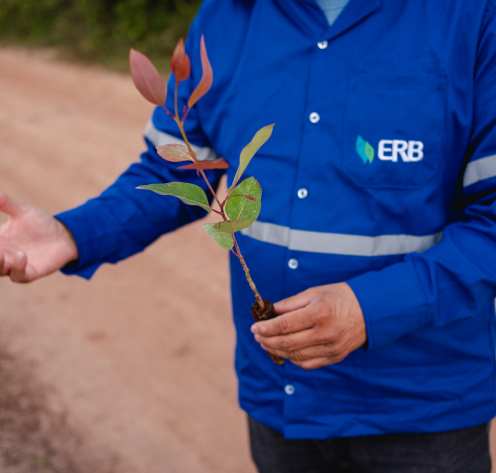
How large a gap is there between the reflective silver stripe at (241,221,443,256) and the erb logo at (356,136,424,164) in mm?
169

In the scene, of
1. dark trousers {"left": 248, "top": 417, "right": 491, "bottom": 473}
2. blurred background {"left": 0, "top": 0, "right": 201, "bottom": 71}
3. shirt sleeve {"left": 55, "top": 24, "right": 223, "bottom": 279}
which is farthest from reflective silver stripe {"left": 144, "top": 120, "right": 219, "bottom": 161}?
blurred background {"left": 0, "top": 0, "right": 201, "bottom": 71}

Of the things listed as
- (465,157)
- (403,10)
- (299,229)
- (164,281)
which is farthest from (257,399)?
(164,281)

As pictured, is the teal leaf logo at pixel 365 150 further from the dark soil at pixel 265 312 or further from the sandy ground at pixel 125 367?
the sandy ground at pixel 125 367

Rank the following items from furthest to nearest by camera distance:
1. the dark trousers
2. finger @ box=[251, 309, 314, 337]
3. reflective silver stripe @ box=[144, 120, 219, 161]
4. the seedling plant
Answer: reflective silver stripe @ box=[144, 120, 219, 161] < the dark trousers < finger @ box=[251, 309, 314, 337] < the seedling plant

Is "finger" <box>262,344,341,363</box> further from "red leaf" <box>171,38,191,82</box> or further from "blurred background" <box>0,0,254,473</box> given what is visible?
"blurred background" <box>0,0,254,473</box>

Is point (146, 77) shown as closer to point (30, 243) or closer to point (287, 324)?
point (287, 324)

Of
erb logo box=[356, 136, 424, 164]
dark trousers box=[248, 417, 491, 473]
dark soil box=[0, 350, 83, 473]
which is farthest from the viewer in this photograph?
dark soil box=[0, 350, 83, 473]

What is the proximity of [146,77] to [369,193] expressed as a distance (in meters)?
0.57

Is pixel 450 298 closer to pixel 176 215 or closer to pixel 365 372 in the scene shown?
pixel 365 372

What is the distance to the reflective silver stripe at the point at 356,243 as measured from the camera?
111 centimetres

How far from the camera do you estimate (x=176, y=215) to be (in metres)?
1.38

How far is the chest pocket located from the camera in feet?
3.41

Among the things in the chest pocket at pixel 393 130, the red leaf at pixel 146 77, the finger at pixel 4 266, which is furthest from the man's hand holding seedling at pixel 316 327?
the finger at pixel 4 266

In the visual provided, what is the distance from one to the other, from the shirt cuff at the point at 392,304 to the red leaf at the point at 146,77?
0.54 metres
